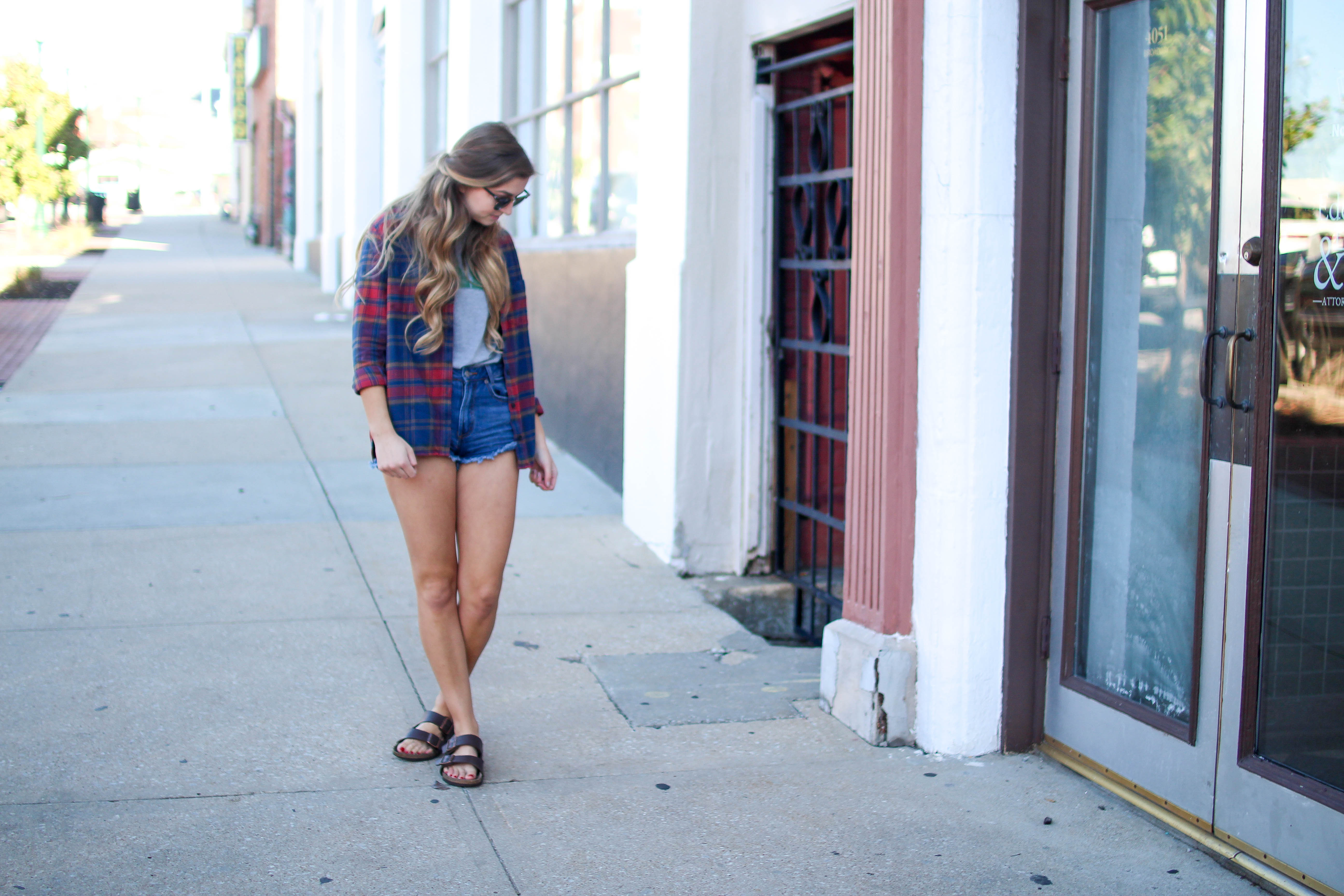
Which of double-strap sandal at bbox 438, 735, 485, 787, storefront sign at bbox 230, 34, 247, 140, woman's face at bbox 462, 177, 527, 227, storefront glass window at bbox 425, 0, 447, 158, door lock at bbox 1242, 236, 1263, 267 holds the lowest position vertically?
double-strap sandal at bbox 438, 735, 485, 787

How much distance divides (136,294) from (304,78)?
6845mm

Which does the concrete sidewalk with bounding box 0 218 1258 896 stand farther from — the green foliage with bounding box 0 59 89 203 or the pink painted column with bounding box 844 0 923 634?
the green foliage with bounding box 0 59 89 203

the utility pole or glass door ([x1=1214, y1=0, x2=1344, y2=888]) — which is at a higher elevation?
the utility pole

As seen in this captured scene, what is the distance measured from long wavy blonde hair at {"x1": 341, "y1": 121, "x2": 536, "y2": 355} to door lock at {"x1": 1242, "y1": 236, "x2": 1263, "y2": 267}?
1.88 metres

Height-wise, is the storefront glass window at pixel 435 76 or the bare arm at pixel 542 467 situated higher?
the storefront glass window at pixel 435 76

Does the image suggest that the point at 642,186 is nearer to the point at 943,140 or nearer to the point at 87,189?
the point at 943,140

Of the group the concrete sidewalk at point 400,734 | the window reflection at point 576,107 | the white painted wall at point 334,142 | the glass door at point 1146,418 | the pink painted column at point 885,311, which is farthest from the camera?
the white painted wall at point 334,142

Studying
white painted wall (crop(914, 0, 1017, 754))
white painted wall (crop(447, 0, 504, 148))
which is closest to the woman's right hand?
white painted wall (crop(914, 0, 1017, 754))

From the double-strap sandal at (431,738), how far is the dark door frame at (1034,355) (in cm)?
174

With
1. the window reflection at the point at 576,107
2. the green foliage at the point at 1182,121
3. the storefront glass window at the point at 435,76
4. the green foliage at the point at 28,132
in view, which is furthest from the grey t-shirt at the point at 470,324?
the green foliage at the point at 28,132

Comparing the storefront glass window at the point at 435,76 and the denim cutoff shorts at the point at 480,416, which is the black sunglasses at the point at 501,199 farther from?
the storefront glass window at the point at 435,76

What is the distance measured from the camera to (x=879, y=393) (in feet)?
13.5

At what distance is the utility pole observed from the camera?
2578 centimetres

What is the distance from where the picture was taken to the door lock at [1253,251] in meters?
3.21
